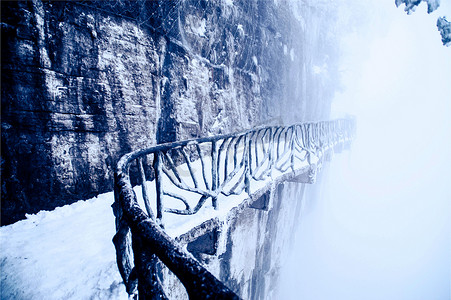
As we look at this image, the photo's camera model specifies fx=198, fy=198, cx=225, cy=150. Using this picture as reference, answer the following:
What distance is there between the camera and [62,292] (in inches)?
74.5

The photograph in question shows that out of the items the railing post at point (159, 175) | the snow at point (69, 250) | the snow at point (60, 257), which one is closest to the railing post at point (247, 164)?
the snow at point (69, 250)

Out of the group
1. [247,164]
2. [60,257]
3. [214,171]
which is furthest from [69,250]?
[247,164]

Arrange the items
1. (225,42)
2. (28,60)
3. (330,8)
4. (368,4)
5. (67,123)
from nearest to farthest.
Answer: (28,60) → (67,123) → (225,42) → (330,8) → (368,4)

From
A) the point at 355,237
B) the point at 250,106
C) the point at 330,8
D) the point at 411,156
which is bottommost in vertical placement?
the point at 355,237

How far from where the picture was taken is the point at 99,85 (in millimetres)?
3797

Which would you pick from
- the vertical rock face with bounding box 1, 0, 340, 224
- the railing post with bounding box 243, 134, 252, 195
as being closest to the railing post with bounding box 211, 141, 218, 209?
the railing post with bounding box 243, 134, 252, 195

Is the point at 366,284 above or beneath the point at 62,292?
beneath

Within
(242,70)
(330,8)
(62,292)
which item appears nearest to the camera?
(62,292)

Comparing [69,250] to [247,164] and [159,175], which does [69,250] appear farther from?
[247,164]

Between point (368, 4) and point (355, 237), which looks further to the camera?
point (355, 237)

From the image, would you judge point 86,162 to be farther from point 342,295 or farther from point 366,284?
point 366,284

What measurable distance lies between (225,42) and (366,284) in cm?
3724

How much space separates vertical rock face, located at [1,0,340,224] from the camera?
10.1ft

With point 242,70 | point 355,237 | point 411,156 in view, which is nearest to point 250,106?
point 242,70
